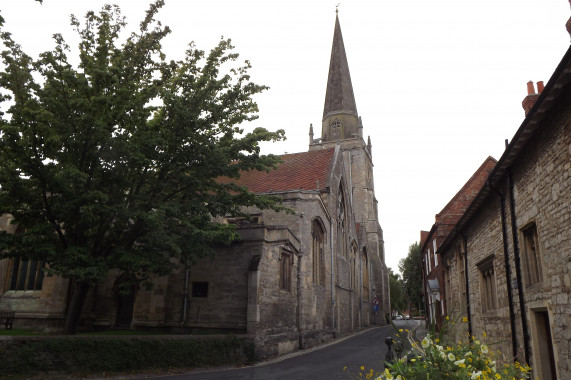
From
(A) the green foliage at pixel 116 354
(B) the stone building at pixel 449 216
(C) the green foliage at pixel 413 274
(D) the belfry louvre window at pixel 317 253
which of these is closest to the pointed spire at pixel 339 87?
(C) the green foliage at pixel 413 274

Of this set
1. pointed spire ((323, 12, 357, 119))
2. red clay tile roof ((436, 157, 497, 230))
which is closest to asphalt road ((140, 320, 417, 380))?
red clay tile roof ((436, 157, 497, 230))

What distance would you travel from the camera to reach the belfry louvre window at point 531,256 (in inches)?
330

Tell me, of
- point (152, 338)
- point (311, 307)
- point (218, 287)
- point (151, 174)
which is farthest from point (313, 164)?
point (152, 338)

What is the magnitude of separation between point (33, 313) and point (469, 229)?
64.1 ft

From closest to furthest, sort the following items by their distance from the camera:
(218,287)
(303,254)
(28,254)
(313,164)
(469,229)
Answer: (28,254)
(469,229)
(218,287)
(303,254)
(313,164)

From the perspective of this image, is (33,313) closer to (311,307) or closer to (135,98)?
(135,98)

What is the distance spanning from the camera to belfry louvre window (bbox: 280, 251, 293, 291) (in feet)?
61.4

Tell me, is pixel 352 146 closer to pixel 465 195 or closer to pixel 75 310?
pixel 465 195

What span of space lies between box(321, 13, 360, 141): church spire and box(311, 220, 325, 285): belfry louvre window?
1371 inches

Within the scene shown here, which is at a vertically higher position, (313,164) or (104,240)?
(313,164)

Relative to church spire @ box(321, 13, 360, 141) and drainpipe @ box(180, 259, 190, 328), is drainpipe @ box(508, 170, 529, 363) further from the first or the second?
church spire @ box(321, 13, 360, 141)

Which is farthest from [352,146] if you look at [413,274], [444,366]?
[444,366]

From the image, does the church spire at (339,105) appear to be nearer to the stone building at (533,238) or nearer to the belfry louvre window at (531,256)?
the stone building at (533,238)

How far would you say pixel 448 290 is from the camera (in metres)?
21.4
